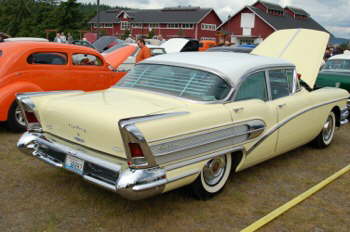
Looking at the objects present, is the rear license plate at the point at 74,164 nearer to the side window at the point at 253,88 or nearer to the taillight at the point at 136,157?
the taillight at the point at 136,157

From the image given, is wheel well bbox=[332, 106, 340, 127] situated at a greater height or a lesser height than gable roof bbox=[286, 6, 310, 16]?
lesser

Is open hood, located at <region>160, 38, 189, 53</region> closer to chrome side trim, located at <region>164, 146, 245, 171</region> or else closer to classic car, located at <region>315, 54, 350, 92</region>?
classic car, located at <region>315, 54, 350, 92</region>

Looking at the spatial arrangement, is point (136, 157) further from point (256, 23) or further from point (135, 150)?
point (256, 23)

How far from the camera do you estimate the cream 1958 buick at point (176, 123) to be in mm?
3219

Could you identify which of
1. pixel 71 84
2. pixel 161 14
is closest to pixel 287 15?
pixel 161 14

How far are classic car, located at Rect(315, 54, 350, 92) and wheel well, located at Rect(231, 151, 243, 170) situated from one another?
537cm

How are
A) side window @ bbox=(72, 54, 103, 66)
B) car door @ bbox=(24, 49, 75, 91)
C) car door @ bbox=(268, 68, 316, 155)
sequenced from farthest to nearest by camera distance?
side window @ bbox=(72, 54, 103, 66)
car door @ bbox=(24, 49, 75, 91)
car door @ bbox=(268, 68, 316, 155)

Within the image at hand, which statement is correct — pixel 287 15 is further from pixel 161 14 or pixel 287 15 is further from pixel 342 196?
pixel 342 196

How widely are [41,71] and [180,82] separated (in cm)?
330

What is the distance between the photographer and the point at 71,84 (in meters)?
7.07

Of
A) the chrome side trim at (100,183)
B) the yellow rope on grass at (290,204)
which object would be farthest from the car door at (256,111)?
the chrome side trim at (100,183)

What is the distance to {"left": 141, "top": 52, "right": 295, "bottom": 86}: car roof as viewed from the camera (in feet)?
14.1

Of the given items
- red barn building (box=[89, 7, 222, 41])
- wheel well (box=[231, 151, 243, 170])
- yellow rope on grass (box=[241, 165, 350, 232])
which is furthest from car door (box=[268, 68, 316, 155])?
red barn building (box=[89, 7, 222, 41])

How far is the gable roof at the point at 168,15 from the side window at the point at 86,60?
5024 centimetres
